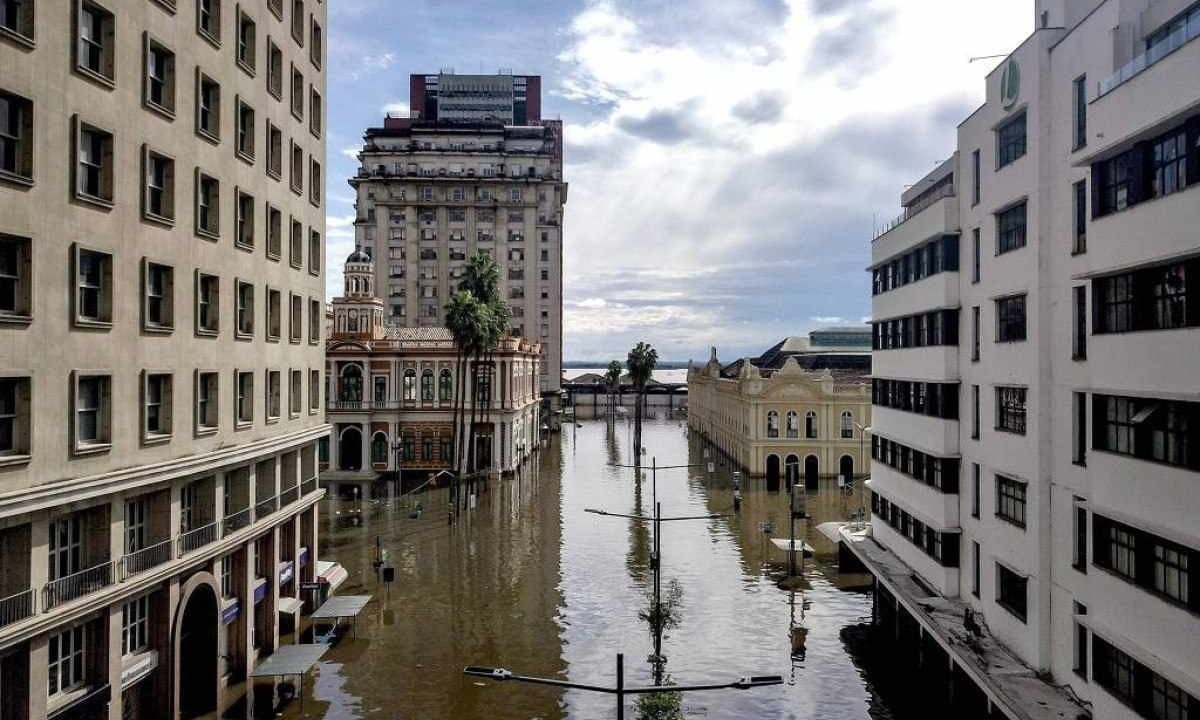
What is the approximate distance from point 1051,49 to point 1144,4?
4.54 metres

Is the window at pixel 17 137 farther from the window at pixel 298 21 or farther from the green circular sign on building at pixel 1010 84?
the green circular sign on building at pixel 1010 84

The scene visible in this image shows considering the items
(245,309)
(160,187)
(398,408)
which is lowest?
(398,408)

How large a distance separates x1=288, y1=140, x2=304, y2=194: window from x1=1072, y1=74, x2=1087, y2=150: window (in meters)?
29.2

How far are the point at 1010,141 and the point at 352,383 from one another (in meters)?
69.5

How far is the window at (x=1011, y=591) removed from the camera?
1117 inches

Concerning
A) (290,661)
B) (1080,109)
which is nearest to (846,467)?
(1080,109)

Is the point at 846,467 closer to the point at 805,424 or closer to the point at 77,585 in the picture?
the point at 805,424

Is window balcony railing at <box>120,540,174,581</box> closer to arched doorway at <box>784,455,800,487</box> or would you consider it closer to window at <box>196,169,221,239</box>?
window at <box>196,169,221,239</box>

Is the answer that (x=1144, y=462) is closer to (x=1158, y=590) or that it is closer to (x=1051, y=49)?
(x=1158, y=590)

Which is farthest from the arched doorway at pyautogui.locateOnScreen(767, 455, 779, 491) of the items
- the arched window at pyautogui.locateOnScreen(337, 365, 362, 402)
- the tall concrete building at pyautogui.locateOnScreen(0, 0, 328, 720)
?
the tall concrete building at pyautogui.locateOnScreen(0, 0, 328, 720)

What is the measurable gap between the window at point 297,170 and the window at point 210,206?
25.0ft

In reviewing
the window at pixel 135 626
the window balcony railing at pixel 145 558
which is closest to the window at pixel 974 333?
the window balcony railing at pixel 145 558

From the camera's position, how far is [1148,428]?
2028cm

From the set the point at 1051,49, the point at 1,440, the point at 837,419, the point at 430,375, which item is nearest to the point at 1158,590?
the point at 1051,49
